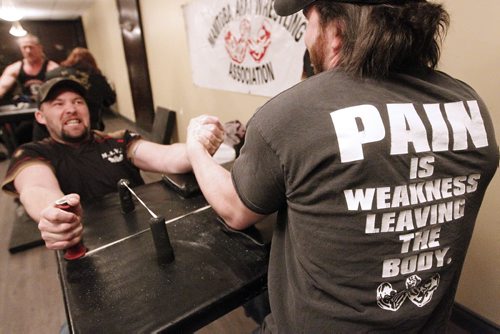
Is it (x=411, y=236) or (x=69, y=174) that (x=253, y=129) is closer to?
(x=411, y=236)

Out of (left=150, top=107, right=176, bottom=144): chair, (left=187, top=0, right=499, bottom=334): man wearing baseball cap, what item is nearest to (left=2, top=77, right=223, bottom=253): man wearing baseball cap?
(left=187, top=0, right=499, bottom=334): man wearing baseball cap

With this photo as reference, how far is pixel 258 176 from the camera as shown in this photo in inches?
22.5

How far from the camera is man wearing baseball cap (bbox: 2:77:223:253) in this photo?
3.84ft

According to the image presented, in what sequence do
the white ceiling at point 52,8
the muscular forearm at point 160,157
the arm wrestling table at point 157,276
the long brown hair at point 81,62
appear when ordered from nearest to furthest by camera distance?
the arm wrestling table at point 157,276 → the muscular forearm at point 160,157 → the long brown hair at point 81,62 → the white ceiling at point 52,8

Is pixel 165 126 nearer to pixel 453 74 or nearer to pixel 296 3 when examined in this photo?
pixel 453 74

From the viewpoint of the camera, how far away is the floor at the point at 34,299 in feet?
4.79

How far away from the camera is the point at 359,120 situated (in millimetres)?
487

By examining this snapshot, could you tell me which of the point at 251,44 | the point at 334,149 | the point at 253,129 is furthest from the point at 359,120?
the point at 251,44

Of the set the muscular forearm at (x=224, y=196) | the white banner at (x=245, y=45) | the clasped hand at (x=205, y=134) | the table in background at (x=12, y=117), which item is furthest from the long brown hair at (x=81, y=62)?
the muscular forearm at (x=224, y=196)

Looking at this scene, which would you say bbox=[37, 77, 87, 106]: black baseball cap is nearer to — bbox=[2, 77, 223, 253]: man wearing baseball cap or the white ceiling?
bbox=[2, 77, 223, 253]: man wearing baseball cap

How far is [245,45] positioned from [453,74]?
4.51 ft

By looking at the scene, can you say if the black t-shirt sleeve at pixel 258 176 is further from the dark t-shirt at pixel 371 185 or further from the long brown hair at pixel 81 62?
the long brown hair at pixel 81 62

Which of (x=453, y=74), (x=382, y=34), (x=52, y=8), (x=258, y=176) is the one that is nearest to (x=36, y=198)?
(x=258, y=176)

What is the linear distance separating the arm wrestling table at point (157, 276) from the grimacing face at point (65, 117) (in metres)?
0.60
